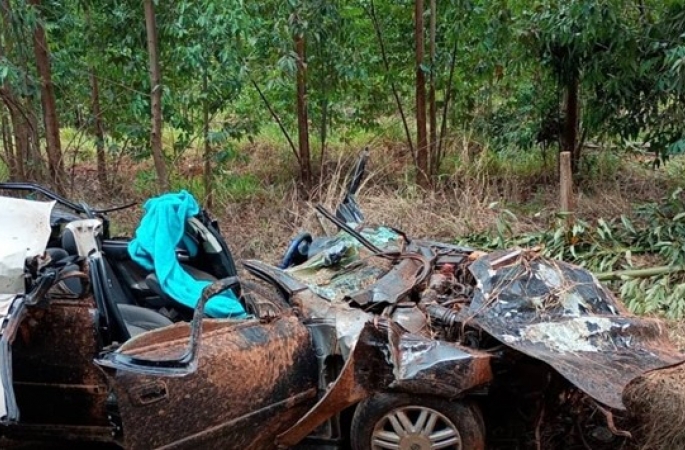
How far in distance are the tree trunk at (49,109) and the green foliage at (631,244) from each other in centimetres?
485

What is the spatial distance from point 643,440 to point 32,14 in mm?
5984

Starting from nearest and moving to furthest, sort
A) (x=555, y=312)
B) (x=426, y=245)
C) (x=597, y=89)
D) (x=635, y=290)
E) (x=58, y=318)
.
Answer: (x=58, y=318), (x=555, y=312), (x=426, y=245), (x=635, y=290), (x=597, y=89)

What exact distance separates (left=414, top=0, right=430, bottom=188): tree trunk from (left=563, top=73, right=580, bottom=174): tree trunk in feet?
5.78

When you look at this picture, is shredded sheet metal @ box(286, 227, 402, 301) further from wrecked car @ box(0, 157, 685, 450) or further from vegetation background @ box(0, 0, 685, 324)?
vegetation background @ box(0, 0, 685, 324)

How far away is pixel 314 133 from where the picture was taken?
9.95m

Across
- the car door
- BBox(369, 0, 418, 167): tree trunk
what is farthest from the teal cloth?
BBox(369, 0, 418, 167): tree trunk

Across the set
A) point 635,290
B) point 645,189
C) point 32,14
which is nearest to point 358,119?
point 645,189

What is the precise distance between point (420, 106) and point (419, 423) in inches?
241

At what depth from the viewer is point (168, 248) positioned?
4.08 m

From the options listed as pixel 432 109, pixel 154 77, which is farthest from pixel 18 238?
pixel 432 109

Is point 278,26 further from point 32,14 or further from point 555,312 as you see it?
point 555,312

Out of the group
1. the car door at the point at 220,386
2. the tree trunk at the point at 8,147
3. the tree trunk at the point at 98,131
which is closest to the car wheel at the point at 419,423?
the car door at the point at 220,386

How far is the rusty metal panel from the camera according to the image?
2967 millimetres

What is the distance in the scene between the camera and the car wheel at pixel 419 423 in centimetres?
322
